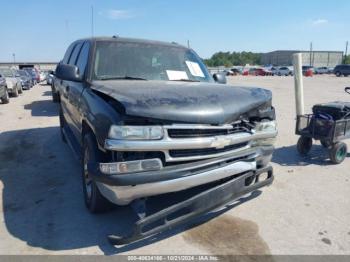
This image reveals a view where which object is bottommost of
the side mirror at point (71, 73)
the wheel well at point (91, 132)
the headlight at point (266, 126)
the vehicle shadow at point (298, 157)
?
the vehicle shadow at point (298, 157)

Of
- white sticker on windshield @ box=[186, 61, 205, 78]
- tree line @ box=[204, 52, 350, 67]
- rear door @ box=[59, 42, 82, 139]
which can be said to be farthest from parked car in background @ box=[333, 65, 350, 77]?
tree line @ box=[204, 52, 350, 67]

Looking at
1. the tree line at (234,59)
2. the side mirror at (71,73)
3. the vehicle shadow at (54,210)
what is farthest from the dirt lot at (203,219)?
the tree line at (234,59)

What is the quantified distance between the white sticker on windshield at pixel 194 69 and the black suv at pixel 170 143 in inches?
46.4

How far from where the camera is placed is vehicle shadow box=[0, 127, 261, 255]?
11.2ft

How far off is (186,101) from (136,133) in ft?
1.94

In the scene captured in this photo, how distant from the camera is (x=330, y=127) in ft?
18.8

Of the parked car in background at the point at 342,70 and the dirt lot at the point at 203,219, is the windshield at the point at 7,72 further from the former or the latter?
the parked car in background at the point at 342,70

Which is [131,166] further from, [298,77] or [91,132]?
[298,77]

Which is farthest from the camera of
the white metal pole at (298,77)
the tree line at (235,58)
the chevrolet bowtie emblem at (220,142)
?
the tree line at (235,58)

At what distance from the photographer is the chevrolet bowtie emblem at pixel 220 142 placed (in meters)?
3.15

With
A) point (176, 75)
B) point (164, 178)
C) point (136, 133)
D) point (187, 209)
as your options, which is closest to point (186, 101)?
point (136, 133)

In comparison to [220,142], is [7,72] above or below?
above

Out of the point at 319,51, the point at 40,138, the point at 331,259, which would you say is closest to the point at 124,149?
the point at 331,259

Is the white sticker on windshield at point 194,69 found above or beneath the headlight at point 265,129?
above
